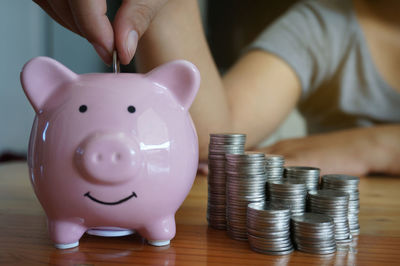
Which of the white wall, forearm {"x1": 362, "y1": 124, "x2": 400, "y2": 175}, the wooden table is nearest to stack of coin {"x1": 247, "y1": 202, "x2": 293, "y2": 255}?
the wooden table

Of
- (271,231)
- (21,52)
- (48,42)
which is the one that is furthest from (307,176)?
(48,42)

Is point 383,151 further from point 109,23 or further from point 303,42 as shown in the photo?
point 109,23

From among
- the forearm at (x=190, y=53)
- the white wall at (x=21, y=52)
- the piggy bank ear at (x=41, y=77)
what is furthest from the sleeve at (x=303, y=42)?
the white wall at (x=21, y=52)

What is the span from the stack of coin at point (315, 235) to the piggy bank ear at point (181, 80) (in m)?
0.24

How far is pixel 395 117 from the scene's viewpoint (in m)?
1.57

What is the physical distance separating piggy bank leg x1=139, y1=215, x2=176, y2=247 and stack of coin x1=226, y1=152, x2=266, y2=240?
0.10 metres

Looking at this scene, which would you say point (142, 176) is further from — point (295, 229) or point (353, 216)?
point (353, 216)

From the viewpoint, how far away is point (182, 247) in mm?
568

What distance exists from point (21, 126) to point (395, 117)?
1939mm

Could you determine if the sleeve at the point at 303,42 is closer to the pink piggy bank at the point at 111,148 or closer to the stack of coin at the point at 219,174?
the stack of coin at the point at 219,174

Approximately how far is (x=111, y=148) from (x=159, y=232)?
0.49 ft

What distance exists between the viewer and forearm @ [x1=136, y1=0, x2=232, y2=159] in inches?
38.8

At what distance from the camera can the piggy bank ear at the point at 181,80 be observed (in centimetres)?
58

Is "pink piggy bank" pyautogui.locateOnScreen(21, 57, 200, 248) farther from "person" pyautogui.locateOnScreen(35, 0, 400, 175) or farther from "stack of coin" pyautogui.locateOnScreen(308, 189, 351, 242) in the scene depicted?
"person" pyautogui.locateOnScreen(35, 0, 400, 175)
